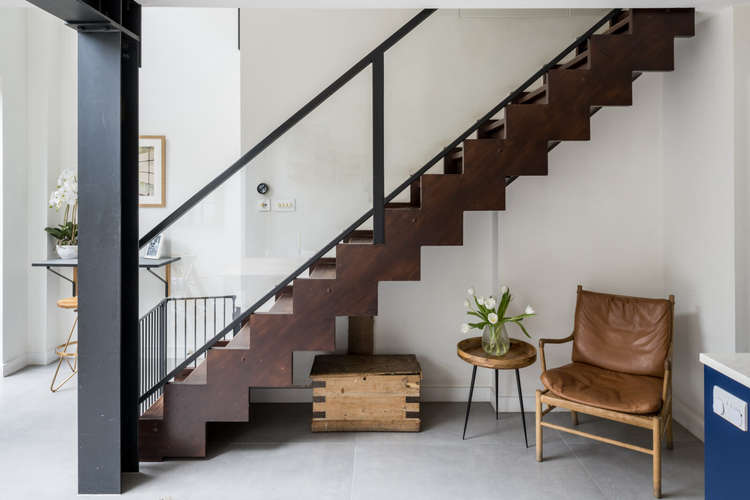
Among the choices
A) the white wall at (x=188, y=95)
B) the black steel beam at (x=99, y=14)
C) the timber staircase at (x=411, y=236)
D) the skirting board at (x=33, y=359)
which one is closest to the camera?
the black steel beam at (x=99, y=14)

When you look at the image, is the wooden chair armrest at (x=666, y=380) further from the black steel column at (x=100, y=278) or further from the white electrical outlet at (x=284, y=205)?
the black steel column at (x=100, y=278)

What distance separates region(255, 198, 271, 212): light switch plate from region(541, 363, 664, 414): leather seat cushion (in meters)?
2.00

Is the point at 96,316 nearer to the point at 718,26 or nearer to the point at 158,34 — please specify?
the point at 158,34

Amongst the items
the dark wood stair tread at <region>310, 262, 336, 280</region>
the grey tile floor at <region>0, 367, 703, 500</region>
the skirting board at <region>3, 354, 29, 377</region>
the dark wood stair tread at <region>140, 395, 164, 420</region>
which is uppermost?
the dark wood stair tread at <region>310, 262, 336, 280</region>

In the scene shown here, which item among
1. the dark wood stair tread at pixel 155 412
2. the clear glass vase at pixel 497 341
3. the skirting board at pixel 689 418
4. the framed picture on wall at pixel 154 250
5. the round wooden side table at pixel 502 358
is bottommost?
the skirting board at pixel 689 418

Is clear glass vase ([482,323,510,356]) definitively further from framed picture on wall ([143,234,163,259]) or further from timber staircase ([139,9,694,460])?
framed picture on wall ([143,234,163,259])

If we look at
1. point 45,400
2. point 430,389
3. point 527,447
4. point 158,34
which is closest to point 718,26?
point 527,447

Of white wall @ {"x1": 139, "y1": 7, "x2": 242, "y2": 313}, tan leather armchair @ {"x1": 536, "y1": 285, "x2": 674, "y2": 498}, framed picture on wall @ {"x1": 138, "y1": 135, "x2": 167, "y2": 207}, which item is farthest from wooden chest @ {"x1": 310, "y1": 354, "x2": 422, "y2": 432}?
framed picture on wall @ {"x1": 138, "y1": 135, "x2": 167, "y2": 207}

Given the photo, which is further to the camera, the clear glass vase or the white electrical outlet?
the clear glass vase

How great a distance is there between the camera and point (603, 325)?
336 cm

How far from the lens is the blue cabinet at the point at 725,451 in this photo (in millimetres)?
1711

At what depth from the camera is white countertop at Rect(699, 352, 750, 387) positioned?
1.69 m

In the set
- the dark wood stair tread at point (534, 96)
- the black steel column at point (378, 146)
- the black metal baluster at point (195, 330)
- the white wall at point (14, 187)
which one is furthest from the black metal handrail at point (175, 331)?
the dark wood stair tread at point (534, 96)

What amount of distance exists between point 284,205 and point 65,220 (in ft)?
9.77
